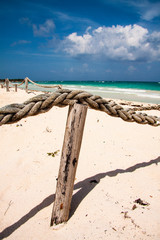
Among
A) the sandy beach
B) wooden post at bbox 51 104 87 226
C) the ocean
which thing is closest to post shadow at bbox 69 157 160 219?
the sandy beach

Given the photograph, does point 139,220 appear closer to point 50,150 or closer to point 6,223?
point 6,223

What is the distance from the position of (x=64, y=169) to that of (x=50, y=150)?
1.64 meters

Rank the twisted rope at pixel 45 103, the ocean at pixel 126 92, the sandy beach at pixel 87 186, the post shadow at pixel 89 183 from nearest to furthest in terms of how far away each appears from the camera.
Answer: the twisted rope at pixel 45 103 < the sandy beach at pixel 87 186 < the post shadow at pixel 89 183 < the ocean at pixel 126 92

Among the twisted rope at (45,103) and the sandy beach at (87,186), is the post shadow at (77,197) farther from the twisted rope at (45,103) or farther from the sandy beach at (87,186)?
the twisted rope at (45,103)

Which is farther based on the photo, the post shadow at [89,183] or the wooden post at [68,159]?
the post shadow at [89,183]

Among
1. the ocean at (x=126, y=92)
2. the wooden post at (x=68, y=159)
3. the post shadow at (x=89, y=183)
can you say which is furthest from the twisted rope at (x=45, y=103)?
the ocean at (x=126, y=92)

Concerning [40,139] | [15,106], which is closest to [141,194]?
[15,106]

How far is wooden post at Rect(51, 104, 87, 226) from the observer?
1341 mm

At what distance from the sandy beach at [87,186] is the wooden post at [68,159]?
0.17m

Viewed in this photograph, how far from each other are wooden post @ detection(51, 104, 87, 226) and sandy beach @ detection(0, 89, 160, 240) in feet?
0.55

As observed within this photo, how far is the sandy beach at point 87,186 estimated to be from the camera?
150cm

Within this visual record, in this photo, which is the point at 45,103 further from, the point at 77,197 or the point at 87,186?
the point at 87,186

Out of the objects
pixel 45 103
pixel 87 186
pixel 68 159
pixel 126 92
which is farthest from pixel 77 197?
pixel 126 92

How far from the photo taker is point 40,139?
341 centimetres
